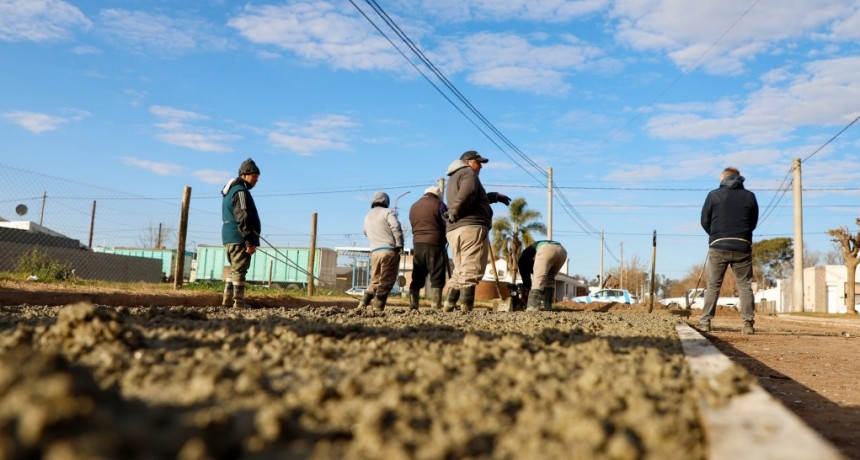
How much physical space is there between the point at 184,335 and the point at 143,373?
0.91m

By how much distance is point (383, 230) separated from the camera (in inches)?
306

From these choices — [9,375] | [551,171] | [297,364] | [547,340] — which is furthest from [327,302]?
[551,171]

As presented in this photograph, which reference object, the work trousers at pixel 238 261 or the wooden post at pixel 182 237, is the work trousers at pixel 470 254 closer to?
the work trousers at pixel 238 261

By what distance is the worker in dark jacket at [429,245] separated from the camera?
7.97 metres

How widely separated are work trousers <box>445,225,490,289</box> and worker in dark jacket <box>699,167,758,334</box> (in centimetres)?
263

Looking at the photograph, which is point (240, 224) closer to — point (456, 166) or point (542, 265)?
point (456, 166)

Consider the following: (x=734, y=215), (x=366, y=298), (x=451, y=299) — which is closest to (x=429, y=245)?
(x=451, y=299)

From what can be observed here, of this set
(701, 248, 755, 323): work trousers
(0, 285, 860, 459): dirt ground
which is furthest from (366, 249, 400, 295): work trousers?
(0, 285, 860, 459): dirt ground

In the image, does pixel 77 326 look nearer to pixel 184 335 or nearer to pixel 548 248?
pixel 184 335

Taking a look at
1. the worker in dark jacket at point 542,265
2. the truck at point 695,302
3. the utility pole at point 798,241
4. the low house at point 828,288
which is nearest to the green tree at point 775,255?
the low house at point 828,288

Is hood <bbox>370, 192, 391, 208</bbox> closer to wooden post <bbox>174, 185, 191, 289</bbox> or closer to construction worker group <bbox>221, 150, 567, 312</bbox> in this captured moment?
construction worker group <bbox>221, 150, 567, 312</bbox>

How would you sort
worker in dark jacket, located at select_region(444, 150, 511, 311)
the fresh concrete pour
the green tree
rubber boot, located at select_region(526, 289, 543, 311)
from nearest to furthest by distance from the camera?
the fresh concrete pour, worker in dark jacket, located at select_region(444, 150, 511, 311), rubber boot, located at select_region(526, 289, 543, 311), the green tree

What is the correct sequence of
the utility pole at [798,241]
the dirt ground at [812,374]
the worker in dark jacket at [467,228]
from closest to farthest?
the dirt ground at [812,374], the worker in dark jacket at [467,228], the utility pole at [798,241]

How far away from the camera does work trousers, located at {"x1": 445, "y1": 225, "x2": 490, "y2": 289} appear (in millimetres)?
7371
